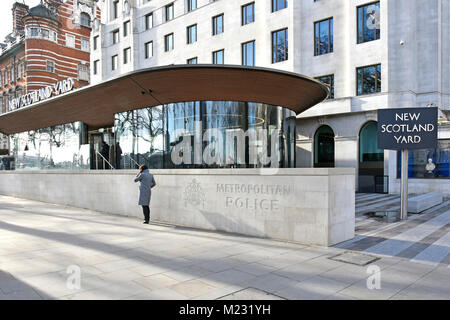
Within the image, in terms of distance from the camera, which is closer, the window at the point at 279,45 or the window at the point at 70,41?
the window at the point at 279,45

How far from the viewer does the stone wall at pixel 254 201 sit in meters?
8.04

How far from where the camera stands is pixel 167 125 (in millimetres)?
17391

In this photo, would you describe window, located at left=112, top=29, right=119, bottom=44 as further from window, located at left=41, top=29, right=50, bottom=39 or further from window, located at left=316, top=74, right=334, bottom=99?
window, located at left=316, top=74, right=334, bottom=99

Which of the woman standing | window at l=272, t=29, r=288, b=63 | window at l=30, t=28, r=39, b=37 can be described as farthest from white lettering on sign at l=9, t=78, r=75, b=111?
window at l=30, t=28, r=39, b=37

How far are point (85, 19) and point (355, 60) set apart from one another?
176 ft

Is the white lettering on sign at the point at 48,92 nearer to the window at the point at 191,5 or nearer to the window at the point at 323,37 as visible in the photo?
the window at the point at 323,37

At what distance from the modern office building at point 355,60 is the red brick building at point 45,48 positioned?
31.6 m

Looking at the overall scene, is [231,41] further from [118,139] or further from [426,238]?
[426,238]

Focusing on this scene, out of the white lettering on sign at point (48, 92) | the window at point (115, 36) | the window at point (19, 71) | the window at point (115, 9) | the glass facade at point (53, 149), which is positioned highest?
the window at point (115, 9)

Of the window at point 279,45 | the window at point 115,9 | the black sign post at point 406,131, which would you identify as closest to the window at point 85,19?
the window at point 115,9

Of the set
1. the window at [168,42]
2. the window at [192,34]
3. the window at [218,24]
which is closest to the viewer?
the window at [218,24]

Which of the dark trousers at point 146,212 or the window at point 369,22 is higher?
the window at point 369,22

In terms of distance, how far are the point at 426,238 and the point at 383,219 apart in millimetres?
3095

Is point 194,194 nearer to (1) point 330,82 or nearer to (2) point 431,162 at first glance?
(2) point 431,162
